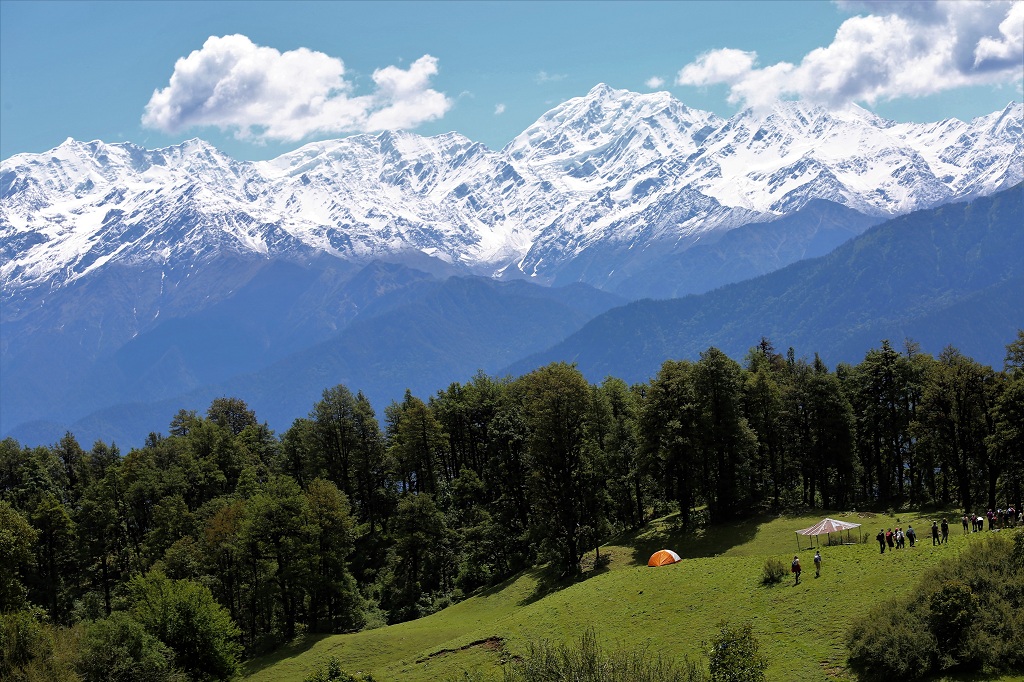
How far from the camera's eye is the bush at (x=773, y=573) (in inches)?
2117

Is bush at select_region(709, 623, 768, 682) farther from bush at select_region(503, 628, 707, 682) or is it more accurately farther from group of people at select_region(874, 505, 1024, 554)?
group of people at select_region(874, 505, 1024, 554)

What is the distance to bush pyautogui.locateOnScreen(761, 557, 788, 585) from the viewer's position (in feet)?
176

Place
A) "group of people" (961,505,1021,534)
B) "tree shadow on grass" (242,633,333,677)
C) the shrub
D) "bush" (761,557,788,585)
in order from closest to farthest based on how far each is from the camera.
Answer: the shrub
"bush" (761,557,788,585)
"group of people" (961,505,1021,534)
"tree shadow on grass" (242,633,333,677)

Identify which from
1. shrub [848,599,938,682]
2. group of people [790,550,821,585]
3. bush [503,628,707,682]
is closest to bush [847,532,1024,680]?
shrub [848,599,938,682]

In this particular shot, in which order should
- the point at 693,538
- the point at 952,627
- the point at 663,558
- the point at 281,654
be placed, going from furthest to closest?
1. the point at 693,538
2. the point at 281,654
3. the point at 663,558
4. the point at 952,627

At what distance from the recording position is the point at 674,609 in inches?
2147

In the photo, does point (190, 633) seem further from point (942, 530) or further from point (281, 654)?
point (942, 530)

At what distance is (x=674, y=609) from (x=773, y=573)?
6.53m

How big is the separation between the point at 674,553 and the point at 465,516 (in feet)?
117

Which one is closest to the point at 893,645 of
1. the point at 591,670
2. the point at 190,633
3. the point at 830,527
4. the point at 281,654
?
the point at 591,670

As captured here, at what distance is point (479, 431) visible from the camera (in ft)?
365

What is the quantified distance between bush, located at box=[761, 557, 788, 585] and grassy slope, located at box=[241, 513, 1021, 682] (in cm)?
60

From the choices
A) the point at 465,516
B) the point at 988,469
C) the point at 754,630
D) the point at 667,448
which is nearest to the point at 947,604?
the point at 754,630

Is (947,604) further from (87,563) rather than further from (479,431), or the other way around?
(87,563)
